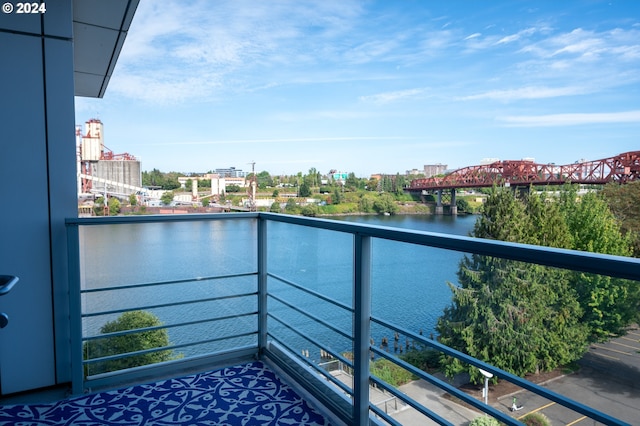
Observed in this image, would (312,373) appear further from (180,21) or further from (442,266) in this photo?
(180,21)

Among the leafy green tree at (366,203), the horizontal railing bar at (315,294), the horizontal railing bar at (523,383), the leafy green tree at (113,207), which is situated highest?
the leafy green tree at (113,207)

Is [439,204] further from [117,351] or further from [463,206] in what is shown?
[117,351]

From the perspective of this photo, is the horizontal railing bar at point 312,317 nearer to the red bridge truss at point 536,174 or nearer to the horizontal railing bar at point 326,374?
the horizontal railing bar at point 326,374

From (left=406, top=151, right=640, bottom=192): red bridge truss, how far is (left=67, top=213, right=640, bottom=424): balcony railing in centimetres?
915

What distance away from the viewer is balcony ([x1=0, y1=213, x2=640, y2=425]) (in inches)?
56.0

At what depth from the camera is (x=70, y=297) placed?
2.15 m

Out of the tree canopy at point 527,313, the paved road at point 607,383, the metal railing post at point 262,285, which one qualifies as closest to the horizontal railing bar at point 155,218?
the metal railing post at point 262,285

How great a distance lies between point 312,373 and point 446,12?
4276cm

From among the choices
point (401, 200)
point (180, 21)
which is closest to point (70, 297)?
point (401, 200)

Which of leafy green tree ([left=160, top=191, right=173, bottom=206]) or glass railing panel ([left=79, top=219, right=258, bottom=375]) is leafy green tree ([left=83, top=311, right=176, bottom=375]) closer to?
glass railing panel ([left=79, top=219, right=258, bottom=375])

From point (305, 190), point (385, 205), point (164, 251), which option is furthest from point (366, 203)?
point (164, 251)

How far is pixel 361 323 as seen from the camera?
167cm

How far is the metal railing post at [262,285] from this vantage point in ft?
8.47

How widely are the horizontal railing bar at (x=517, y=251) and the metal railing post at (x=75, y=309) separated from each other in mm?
1458
